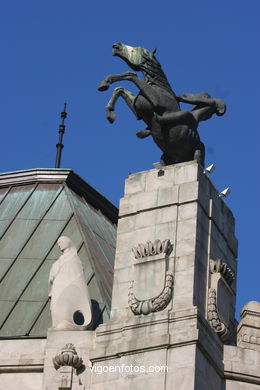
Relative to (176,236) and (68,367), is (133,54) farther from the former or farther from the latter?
(68,367)

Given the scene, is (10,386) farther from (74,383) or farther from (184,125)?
(184,125)

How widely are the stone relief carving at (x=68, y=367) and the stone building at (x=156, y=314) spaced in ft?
0.07

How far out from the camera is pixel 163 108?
114 ft

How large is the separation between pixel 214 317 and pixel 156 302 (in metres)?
1.33

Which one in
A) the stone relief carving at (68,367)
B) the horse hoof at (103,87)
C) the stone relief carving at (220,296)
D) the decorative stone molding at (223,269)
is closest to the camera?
the stone relief carving at (68,367)

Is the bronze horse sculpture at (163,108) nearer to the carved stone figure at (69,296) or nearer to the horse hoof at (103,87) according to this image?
the horse hoof at (103,87)

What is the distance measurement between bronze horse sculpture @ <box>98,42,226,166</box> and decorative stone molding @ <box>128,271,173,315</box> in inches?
134

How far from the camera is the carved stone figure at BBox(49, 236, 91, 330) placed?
33656 mm

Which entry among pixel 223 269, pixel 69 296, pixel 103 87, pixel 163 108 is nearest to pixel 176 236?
pixel 223 269

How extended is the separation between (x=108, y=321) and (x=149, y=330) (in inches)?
51.8

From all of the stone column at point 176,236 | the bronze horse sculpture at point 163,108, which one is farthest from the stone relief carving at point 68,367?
the bronze horse sculpture at point 163,108

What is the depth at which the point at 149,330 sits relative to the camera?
31.9m

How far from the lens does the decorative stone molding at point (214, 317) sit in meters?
32.5

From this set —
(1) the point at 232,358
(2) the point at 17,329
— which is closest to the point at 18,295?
(2) the point at 17,329
